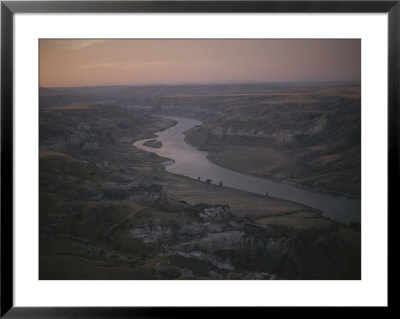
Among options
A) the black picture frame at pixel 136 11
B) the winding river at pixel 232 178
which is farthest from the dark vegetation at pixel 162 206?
the black picture frame at pixel 136 11

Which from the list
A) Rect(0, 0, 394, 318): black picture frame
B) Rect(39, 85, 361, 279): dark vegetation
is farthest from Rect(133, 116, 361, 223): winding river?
Rect(0, 0, 394, 318): black picture frame

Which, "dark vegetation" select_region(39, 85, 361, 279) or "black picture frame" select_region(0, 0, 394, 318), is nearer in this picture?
"black picture frame" select_region(0, 0, 394, 318)

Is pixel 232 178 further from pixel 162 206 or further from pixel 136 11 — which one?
pixel 136 11

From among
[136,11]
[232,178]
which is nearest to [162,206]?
[232,178]

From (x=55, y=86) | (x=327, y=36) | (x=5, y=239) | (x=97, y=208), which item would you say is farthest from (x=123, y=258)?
(x=327, y=36)

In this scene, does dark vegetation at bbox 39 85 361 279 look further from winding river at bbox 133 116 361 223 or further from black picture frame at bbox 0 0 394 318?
black picture frame at bbox 0 0 394 318

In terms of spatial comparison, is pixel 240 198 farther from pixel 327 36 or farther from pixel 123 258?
pixel 327 36
